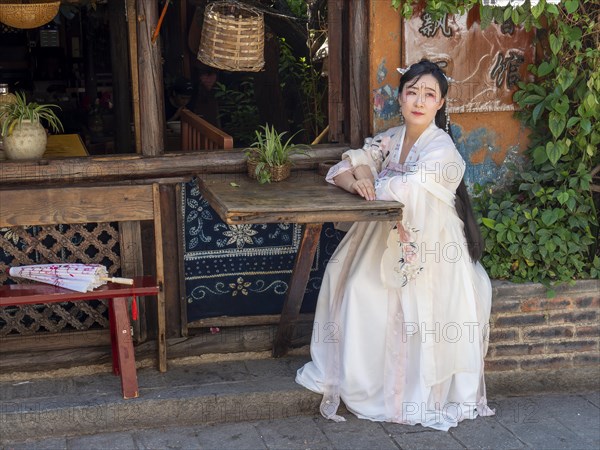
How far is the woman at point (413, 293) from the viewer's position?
4719 millimetres

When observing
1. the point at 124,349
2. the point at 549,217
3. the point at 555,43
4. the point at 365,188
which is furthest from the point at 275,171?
the point at 555,43

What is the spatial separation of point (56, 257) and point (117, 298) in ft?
1.93

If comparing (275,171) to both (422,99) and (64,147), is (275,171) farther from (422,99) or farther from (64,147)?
(64,147)

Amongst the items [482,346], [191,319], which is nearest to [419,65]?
[482,346]

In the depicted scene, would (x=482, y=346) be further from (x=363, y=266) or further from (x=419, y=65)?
(x=419, y=65)

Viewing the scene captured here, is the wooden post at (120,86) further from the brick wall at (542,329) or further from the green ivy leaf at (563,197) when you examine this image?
the green ivy leaf at (563,197)

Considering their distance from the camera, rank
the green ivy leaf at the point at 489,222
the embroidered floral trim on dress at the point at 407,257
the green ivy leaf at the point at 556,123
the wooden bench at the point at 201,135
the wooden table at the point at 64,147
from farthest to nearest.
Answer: the wooden table at the point at 64,147, the wooden bench at the point at 201,135, the green ivy leaf at the point at 489,222, the green ivy leaf at the point at 556,123, the embroidered floral trim on dress at the point at 407,257

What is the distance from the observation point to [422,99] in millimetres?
4723

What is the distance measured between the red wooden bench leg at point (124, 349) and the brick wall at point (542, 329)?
6.73 ft

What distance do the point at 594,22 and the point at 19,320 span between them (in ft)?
12.2

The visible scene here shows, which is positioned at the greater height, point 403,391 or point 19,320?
point 19,320

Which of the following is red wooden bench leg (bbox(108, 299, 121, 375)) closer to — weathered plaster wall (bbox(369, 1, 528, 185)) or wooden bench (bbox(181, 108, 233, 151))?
wooden bench (bbox(181, 108, 233, 151))

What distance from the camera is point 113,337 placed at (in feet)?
16.8

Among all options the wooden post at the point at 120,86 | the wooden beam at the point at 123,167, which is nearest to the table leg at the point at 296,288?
the wooden beam at the point at 123,167
